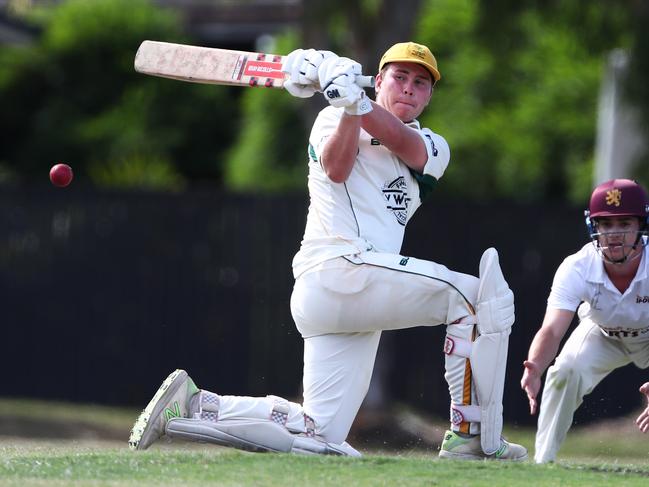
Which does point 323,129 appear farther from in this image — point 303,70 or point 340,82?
point 340,82

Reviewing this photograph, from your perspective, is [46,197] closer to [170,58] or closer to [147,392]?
[147,392]

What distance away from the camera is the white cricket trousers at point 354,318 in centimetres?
545

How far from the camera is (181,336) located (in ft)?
41.2

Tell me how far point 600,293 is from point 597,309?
106mm

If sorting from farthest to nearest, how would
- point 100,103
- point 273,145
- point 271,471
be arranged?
point 100,103
point 273,145
point 271,471

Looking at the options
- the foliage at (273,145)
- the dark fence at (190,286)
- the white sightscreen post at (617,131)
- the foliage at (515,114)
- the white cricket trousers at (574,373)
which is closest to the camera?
the white cricket trousers at (574,373)

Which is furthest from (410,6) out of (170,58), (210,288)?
(170,58)

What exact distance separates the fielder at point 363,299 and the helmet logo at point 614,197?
0.83 m

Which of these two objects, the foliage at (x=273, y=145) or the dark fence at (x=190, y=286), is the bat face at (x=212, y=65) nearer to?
the dark fence at (x=190, y=286)

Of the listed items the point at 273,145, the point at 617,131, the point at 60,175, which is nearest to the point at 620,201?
the point at 60,175

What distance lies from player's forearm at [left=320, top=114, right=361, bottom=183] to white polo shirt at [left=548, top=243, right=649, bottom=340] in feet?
4.26

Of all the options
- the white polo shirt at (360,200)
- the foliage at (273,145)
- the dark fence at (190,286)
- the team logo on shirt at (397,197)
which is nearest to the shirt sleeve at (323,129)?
the white polo shirt at (360,200)

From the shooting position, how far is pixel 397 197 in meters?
5.67

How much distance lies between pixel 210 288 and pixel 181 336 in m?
0.54
